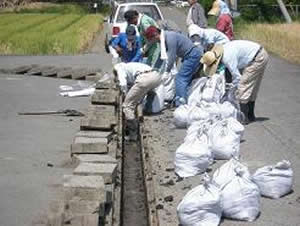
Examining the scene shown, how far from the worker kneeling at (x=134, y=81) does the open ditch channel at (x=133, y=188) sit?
2.23 feet

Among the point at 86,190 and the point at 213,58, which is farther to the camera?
the point at 213,58

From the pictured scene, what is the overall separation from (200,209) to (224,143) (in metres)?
2.51

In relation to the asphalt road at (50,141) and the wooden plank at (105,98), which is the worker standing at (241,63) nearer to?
the asphalt road at (50,141)

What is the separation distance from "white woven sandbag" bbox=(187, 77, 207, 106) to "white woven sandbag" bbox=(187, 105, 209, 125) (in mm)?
471

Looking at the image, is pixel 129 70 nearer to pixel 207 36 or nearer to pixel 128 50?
pixel 128 50

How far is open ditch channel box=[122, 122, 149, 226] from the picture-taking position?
6.94 m

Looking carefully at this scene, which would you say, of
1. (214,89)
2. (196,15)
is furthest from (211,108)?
(196,15)

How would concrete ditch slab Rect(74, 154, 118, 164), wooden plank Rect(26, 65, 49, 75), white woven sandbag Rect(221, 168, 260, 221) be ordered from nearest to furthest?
white woven sandbag Rect(221, 168, 260, 221) → concrete ditch slab Rect(74, 154, 118, 164) → wooden plank Rect(26, 65, 49, 75)

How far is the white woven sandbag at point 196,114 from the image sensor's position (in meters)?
10.1

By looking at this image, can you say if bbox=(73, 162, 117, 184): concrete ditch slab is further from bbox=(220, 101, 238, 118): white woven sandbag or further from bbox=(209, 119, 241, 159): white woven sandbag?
bbox=(220, 101, 238, 118): white woven sandbag

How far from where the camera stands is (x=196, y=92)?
1109 cm

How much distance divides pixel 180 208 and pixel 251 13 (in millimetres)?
39491

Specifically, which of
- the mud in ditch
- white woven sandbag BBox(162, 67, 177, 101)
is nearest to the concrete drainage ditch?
the mud in ditch

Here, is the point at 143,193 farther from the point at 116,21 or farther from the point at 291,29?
the point at 291,29
